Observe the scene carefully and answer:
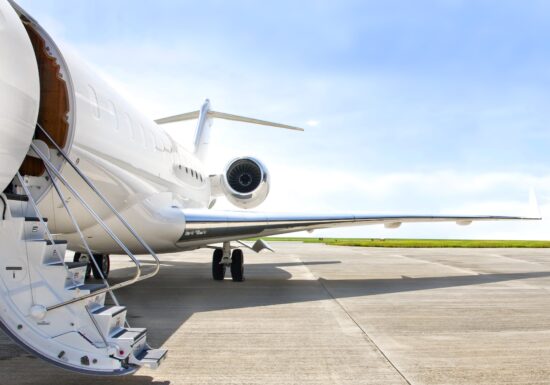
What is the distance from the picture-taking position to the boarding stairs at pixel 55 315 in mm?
4242

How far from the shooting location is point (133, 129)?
8406 mm

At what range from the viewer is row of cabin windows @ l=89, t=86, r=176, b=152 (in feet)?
22.4

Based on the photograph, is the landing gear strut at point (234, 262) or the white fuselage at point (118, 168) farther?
the landing gear strut at point (234, 262)

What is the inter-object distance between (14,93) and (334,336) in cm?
440

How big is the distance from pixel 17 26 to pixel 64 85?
1.22 meters

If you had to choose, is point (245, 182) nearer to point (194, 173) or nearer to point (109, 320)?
point (194, 173)

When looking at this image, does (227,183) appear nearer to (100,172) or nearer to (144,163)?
(144,163)

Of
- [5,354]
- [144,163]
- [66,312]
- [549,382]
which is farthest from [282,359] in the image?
[144,163]

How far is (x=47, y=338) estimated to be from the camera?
4.39 metres

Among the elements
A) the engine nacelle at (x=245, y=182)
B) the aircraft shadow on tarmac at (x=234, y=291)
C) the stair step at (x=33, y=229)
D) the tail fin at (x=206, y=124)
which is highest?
the tail fin at (x=206, y=124)

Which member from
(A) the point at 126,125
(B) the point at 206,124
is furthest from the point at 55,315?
(B) the point at 206,124

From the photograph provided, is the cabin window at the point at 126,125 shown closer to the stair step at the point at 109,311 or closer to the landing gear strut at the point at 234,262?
the stair step at the point at 109,311

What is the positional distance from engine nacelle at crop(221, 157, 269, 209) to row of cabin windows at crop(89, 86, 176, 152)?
158 inches

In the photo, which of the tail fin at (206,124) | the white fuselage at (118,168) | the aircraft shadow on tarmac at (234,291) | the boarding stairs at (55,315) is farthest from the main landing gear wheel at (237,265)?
the boarding stairs at (55,315)
